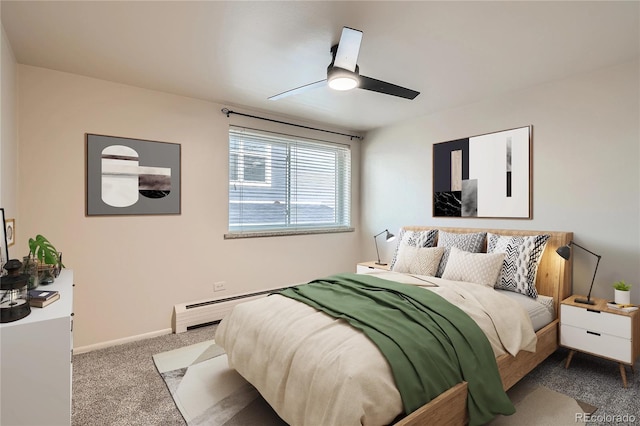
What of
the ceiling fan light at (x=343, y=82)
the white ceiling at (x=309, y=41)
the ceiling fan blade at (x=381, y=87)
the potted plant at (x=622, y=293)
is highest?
the white ceiling at (x=309, y=41)

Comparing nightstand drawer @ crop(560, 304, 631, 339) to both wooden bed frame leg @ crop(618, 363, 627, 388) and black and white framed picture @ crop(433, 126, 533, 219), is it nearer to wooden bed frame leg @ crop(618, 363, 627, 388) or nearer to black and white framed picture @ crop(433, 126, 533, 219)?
wooden bed frame leg @ crop(618, 363, 627, 388)

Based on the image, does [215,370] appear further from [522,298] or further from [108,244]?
[522,298]

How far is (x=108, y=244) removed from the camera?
9.96ft

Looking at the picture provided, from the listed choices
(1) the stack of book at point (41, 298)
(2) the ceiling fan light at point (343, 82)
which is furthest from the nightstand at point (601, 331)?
(1) the stack of book at point (41, 298)

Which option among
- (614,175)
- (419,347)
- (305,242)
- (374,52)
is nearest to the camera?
(419,347)

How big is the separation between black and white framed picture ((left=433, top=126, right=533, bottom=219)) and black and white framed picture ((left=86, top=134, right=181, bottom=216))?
299 cm

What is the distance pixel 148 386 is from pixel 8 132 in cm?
206

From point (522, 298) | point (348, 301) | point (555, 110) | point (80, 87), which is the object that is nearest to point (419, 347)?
point (348, 301)

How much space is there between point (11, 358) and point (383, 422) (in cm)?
163

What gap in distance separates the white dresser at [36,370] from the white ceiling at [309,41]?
5.75 feet

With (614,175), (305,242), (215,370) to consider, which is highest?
(614,175)

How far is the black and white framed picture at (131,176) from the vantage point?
2.95 metres

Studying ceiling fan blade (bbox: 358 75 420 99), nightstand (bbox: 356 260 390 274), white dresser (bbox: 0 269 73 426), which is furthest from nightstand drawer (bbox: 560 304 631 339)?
white dresser (bbox: 0 269 73 426)

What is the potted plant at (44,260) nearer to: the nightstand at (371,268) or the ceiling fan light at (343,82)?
the ceiling fan light at (343,82)
